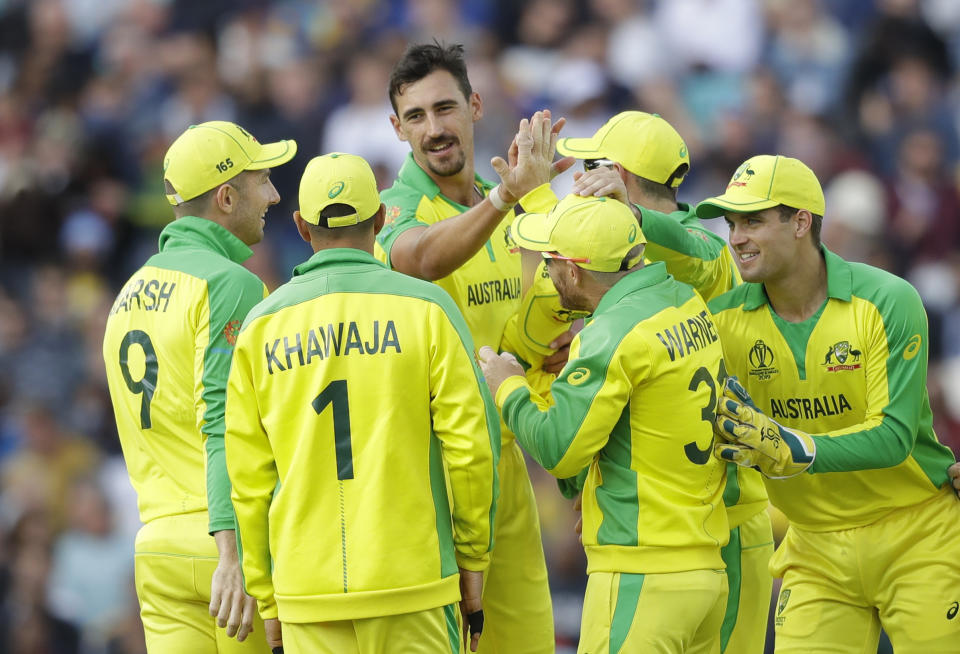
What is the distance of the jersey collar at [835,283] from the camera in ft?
17.7

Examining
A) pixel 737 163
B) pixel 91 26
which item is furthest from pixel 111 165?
pixel 737 163

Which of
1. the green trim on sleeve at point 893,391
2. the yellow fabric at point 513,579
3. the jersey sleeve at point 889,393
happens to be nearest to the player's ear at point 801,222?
the green trim on sleeve at point 893,391

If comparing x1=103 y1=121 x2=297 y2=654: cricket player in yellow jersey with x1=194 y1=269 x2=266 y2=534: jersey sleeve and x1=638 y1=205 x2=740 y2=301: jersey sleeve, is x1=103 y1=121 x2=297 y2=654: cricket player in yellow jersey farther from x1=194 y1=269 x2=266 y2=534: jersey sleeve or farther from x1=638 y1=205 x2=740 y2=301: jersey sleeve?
x1=638 y1=205 x2=740 y2=301: jersey sleeve

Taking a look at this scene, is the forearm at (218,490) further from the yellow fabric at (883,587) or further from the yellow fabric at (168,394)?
the yellow fabric at (883,587)

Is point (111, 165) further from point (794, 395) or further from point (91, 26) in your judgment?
point (794, 395)

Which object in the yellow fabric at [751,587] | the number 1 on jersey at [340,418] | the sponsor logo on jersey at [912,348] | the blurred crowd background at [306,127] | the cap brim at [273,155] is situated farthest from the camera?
the blurred crowd background at [306,127]

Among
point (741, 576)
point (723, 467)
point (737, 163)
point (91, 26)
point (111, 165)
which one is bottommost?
point (741, 576)

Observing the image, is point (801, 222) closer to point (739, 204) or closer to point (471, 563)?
point (739, 204)

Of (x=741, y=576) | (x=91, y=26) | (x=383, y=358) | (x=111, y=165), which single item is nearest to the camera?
(x=383, y=358)

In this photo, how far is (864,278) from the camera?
5.42 meters

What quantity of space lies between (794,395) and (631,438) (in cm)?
89

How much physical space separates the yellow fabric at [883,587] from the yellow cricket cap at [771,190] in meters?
1.36

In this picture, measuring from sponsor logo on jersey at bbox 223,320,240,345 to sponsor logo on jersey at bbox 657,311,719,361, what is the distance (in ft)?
5.45

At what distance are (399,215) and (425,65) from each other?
0.75 metres
